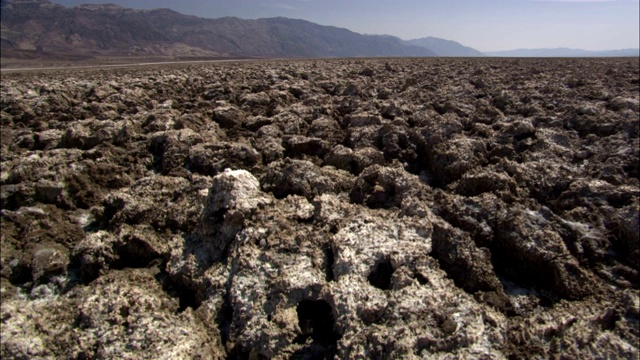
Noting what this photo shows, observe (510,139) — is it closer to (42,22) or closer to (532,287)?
(532,287)

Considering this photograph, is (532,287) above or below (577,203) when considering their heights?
below

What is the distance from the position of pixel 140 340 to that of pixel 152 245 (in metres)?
0.91

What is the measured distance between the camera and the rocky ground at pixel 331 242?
7.62 feet

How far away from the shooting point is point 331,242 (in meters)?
2.87

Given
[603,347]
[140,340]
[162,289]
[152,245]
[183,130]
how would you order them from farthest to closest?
[183,130], [152,245], [162,289], [140,340], [603,347]

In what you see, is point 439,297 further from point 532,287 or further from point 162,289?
point 162,289

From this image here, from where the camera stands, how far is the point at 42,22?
121 m

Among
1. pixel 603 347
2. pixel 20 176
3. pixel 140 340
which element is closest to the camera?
pixel 603 347

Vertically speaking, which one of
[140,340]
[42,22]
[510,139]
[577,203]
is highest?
[42,22]

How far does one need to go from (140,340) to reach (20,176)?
2.93 m

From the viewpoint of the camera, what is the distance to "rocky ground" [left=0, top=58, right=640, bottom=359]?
232 cm

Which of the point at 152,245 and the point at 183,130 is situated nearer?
the point at 152,245

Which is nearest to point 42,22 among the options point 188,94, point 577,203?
point 188,94

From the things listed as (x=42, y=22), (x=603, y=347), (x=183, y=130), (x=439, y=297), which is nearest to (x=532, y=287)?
(x=603, y=347)
